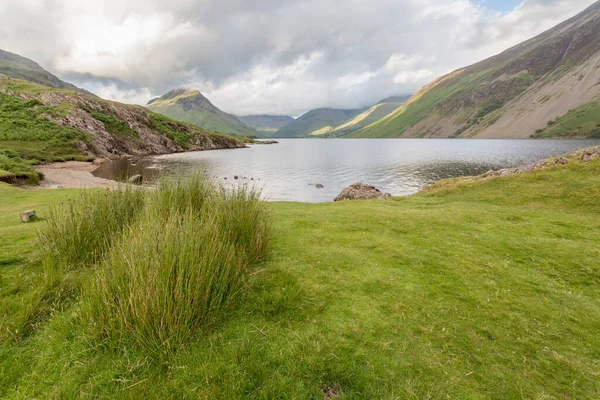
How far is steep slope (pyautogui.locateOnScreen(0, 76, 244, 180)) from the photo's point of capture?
6319cm

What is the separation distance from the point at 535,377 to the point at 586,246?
7.58 m

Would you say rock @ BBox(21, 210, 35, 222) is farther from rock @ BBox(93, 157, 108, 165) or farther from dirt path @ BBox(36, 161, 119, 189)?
rock @ BBox(93, 157, 108, 165)

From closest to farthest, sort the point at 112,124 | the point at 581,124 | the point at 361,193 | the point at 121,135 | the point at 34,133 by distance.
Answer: the point at 361,193
the point at 34,133
the point at 121,135
the point at 112,124
the point at 581,124

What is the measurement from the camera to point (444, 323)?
5.43 m

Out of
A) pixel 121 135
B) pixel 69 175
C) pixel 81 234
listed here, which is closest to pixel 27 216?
pixel 81 234

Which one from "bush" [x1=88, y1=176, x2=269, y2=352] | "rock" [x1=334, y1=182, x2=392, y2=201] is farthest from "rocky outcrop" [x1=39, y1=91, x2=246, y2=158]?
"bush" [x1=88, y1=176, x2=269, y2=352]

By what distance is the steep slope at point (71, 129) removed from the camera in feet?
207

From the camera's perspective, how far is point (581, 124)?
185 metres

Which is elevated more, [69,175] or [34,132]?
[34,132]

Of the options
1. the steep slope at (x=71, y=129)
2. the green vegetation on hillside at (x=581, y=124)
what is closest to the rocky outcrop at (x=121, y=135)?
the steep slope at (x=71, y=129)

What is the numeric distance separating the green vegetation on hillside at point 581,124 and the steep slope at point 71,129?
246 m

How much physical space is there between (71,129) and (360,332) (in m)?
104

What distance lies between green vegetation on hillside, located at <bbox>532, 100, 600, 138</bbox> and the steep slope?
24599 cm

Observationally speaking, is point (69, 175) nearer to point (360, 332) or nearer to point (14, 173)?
point (14, 173)
